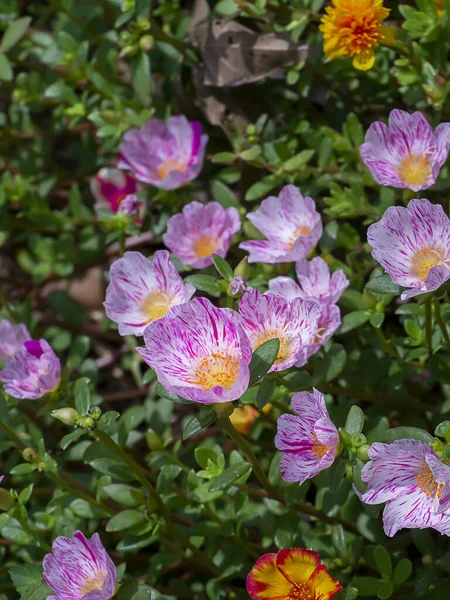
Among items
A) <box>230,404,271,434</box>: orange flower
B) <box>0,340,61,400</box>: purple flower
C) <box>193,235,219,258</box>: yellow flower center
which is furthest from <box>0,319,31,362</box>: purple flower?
<box>230,404,271,434</box>: orange flower

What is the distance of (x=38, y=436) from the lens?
246cm

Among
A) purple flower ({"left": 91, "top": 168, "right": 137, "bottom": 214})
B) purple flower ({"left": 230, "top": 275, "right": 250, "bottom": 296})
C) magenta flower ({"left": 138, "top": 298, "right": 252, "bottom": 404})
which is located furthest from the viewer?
purple flower ({"left": 91, "top": 168, "right": 137, "bottom": 214})

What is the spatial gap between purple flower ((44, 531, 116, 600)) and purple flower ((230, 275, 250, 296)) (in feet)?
2.13

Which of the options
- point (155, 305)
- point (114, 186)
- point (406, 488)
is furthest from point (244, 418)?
point (114, 186)

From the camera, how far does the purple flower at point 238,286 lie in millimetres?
1856

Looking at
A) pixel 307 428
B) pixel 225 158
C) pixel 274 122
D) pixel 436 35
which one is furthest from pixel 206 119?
pixel 307 428

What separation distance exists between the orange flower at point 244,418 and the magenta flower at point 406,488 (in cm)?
82

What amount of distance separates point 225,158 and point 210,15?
1.91 ft

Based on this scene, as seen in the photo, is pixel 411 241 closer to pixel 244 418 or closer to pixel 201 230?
pixel 201 230

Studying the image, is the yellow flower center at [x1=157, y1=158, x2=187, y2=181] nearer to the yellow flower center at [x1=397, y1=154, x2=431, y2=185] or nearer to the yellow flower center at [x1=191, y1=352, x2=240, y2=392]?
the yellow flower center at [x1=397, y1=154, x2=431, y2=185]

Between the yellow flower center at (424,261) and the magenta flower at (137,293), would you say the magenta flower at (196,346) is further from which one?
the yellow flower center at (424,261)

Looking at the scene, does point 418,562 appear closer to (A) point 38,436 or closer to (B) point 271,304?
(B) point 271,304

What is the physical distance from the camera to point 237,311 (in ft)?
6.09

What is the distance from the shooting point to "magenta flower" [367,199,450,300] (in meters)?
1.72
